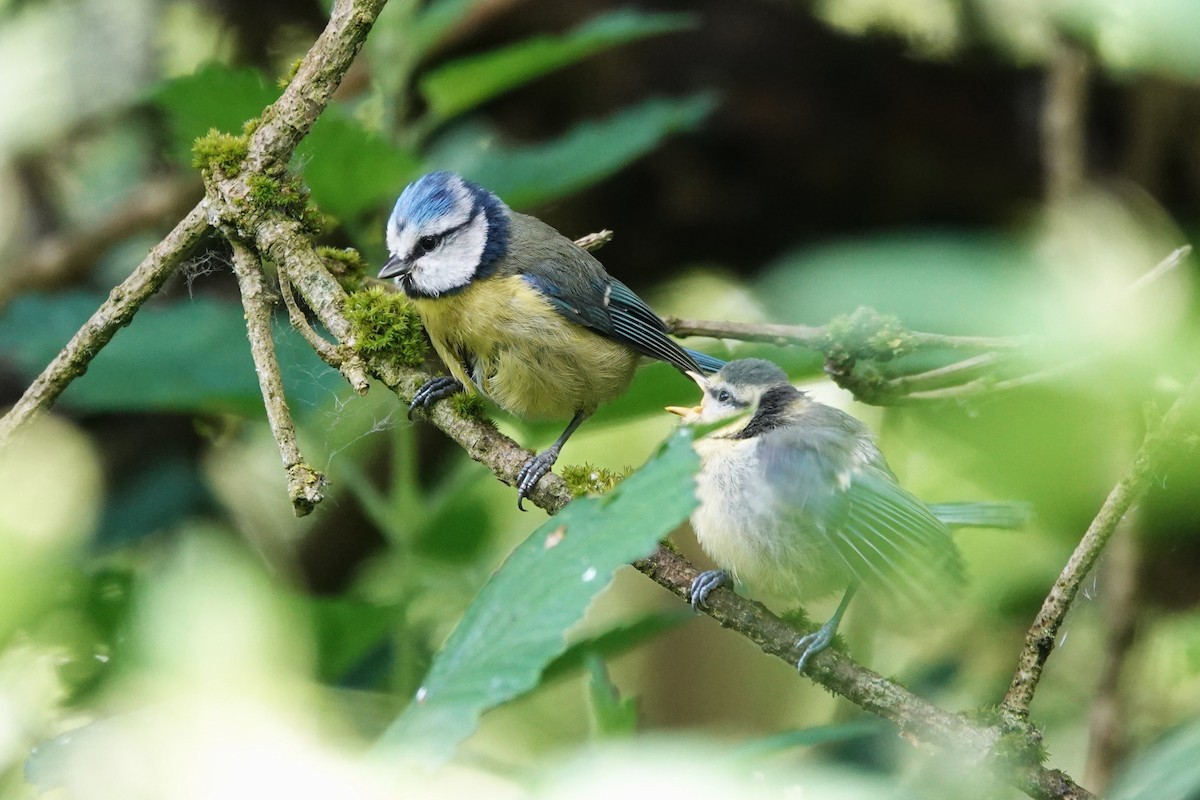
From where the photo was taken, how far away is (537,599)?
0.86 meters

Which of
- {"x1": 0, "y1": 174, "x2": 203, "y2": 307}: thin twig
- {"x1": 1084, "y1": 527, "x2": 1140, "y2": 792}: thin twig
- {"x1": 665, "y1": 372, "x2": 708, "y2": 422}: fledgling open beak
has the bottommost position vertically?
{"x1": 1084, "y1": 527, "x2": 1140, "y2": 792}: thin twig

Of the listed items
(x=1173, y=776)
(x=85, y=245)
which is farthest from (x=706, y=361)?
(x=85, y=245)

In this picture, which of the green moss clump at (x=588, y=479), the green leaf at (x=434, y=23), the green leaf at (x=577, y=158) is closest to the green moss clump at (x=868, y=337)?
the green moss clump at (x=588, y=479)

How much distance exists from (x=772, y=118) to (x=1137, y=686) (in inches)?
67.8

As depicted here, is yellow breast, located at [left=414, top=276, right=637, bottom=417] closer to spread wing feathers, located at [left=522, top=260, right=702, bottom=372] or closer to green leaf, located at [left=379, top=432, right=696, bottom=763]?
spread wing feathers, located at [left=522, top=260, right=702, bottom=372]

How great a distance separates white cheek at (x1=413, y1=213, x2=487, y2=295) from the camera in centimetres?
209

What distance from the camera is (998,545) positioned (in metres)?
3.06

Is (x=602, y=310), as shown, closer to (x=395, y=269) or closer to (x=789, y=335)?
(x=395, y=269)

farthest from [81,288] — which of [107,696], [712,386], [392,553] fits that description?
[712,386]

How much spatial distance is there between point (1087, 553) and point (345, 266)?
1.09 m

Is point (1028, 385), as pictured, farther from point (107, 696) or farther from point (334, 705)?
point (107, 696)

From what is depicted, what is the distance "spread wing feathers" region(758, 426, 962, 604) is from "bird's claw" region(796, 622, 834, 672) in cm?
20

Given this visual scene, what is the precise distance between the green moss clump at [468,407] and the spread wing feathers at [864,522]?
1.41 ft

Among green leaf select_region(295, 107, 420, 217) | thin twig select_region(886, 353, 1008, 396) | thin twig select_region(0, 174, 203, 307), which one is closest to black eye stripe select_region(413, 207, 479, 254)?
green leaf select_region(295, 107, 420, 217)
